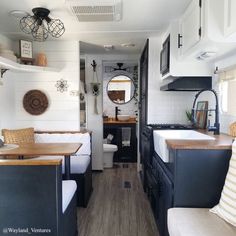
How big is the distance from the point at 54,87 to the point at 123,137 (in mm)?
2301

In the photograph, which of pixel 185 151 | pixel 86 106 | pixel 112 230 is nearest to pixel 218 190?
pixel 185 151

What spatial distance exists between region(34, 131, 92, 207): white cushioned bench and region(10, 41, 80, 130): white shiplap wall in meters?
0.19

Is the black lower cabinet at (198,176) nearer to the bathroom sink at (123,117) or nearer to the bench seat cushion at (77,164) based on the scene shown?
the bench seat cushion at (77,164)

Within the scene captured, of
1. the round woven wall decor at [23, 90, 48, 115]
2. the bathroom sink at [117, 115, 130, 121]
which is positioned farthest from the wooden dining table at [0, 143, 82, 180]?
the bathroom sink at [117, 115, 130, 121]

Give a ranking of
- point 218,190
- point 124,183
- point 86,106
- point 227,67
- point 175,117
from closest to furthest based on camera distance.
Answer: point 218,190
point 227,67
point 175,117
point 124,183
point 86,106

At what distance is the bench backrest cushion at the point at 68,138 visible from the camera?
333cm

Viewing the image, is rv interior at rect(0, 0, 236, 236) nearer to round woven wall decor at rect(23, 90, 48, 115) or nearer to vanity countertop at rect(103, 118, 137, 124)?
round woven wall decor at rect(23, 90, 48, 115)

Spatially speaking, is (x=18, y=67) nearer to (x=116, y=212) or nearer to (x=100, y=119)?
(x=100, y=119)

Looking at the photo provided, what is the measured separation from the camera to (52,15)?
7.79 ft

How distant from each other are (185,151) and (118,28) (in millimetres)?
1847

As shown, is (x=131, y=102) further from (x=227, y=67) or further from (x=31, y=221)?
(x=31, y=221)

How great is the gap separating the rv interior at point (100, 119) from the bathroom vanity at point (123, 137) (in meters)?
0.34

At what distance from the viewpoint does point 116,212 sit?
2.76 meters

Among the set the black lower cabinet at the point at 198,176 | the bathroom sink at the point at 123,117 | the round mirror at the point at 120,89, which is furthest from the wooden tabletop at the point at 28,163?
the round mirror at the point at 120,89
